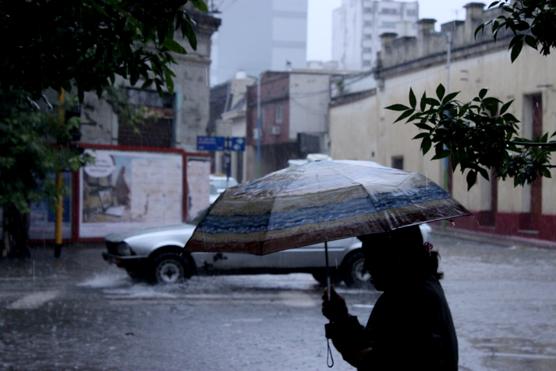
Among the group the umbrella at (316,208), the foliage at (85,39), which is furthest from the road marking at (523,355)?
the umbrella at (316,208)

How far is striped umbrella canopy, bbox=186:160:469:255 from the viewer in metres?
3.62

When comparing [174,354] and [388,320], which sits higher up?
[388,320]

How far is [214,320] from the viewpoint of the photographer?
11406 mm

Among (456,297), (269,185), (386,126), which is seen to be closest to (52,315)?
(456,297)

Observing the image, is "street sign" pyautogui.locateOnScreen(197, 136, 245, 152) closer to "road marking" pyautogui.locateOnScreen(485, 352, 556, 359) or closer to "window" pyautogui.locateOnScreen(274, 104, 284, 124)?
"road marking" pyautogui.locateOnScreen(485, 352, 556, 359)

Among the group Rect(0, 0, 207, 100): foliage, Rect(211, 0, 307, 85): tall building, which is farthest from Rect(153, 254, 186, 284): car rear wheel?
Rect(211, 0, 307, 85): tall building

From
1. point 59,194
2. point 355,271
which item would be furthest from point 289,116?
point 355,271

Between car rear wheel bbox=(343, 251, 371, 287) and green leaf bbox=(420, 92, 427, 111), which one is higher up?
green leaf bbox=(420, 92, 427, 111)

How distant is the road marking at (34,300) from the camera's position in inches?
491

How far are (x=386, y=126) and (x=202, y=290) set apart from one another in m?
26.1

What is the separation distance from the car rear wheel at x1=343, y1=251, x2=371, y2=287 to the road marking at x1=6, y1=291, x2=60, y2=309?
15.6ft

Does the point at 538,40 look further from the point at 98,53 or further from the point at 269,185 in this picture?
the point at 98,53

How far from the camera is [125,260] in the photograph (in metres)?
14.4

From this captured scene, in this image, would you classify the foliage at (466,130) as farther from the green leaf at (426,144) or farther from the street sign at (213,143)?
the street sign at (213,143)
